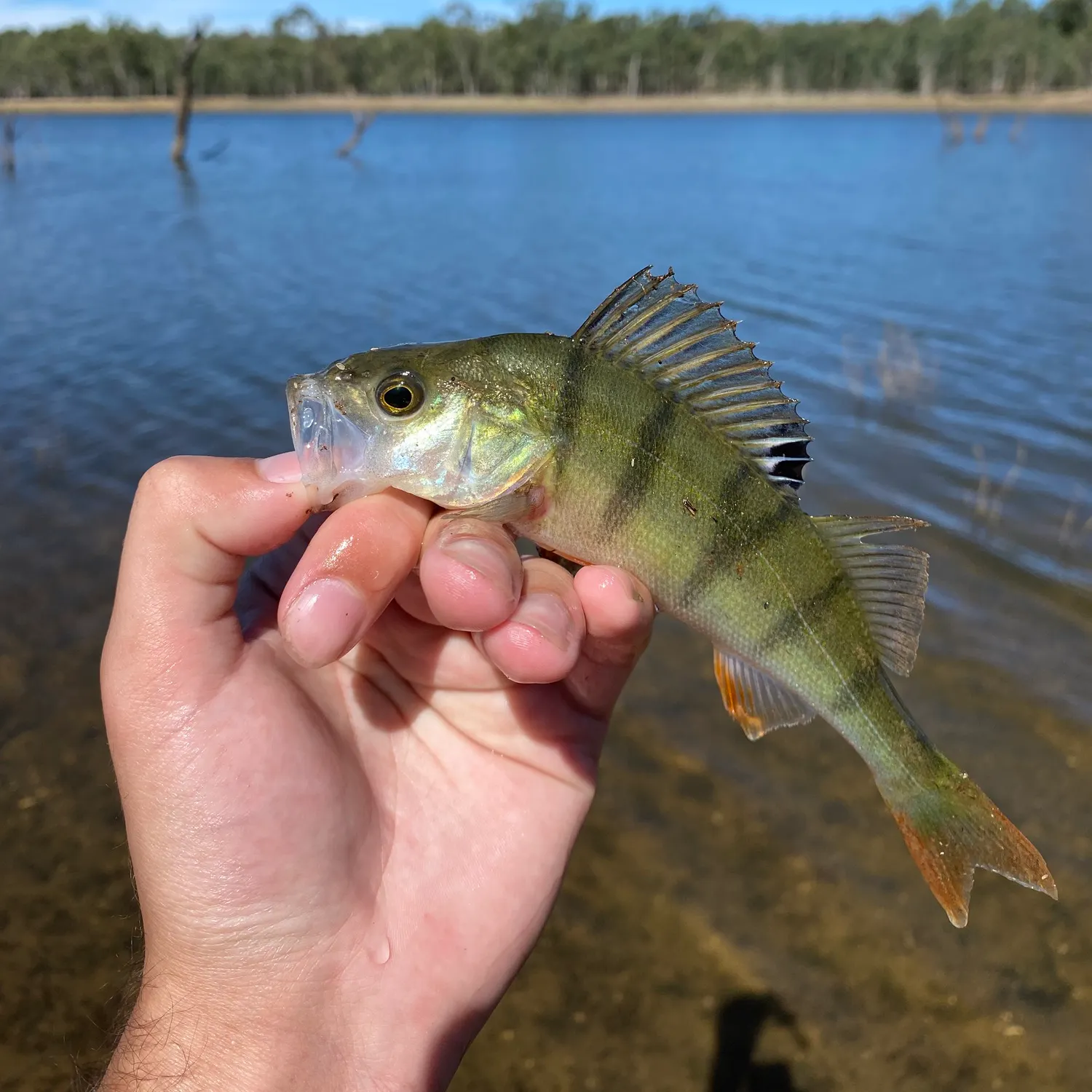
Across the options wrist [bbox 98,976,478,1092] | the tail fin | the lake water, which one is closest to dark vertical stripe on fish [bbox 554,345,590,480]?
the tail fin

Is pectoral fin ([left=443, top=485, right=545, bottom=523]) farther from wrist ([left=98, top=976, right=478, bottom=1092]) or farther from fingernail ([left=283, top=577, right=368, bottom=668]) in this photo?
wrist ([left=98, top=976, right=478, bottom=1092])

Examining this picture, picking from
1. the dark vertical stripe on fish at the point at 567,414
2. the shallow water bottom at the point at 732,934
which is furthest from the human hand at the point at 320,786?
the shallow water bottom at the point at 732,934

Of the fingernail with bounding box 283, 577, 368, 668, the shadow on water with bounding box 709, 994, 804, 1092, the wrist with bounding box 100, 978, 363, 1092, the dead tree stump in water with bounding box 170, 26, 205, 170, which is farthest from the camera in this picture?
the dead tree stump in water with bounding box 170, 26, 205, 170

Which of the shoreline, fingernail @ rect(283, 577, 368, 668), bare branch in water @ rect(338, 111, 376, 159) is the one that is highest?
fingernail @ rect(283, 577, 368, 668)

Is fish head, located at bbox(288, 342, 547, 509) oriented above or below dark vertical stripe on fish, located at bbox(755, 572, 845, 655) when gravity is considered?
above

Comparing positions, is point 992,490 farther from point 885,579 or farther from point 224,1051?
point 224,1051

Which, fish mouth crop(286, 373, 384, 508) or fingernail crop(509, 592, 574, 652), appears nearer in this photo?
fingernail crop(509, 592, 574, 652)

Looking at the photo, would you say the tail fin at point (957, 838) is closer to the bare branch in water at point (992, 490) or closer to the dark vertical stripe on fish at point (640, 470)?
the dark vertical stripe on fish at point (640, 470)
